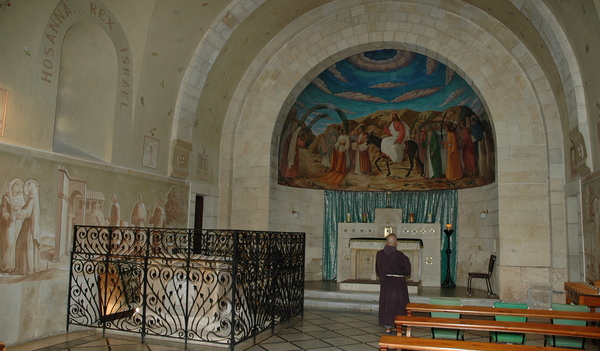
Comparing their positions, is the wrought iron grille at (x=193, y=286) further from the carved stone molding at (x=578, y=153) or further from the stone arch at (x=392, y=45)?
the carved stone molding at (x=578, y=153)

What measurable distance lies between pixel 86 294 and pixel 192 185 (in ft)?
11.7

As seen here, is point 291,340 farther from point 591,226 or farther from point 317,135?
point 317,135

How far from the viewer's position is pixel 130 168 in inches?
334

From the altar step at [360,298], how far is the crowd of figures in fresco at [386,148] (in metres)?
2.86

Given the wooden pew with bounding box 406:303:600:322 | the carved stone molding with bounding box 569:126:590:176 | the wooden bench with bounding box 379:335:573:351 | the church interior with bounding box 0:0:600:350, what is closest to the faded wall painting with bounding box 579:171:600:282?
the church interior with bounding box 0:0:600:350

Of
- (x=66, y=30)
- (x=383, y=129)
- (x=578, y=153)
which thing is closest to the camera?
(x=66, y=30)

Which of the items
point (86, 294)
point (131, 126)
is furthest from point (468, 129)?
point (86, 294)

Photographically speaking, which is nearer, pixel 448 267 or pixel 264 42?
pixel 264 42

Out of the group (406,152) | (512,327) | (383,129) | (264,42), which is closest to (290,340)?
(512,327)

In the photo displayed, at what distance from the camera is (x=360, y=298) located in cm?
977

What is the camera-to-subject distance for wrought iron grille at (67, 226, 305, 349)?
20.4 feet

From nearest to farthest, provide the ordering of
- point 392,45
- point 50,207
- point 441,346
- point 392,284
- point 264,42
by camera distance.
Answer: point 441,346, point 50,207, point 392,284, point 392,45, point 264,42

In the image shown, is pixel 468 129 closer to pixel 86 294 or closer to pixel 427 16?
pixel 427 16

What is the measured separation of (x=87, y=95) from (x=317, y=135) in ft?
20.3
